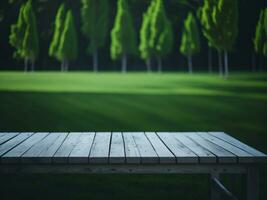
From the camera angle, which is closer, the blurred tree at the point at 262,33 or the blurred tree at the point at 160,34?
the blurred tree at the point at 262,33

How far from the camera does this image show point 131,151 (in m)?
3.36

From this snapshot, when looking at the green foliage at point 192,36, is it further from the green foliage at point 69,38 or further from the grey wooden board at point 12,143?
the grey wooden board at point 12,143

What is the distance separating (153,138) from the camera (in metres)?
4.21

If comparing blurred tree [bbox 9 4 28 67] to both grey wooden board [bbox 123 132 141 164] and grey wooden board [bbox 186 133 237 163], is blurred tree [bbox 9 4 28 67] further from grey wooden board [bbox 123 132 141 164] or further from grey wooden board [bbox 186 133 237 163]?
grey wooden board [bbox 186 133 237 163]

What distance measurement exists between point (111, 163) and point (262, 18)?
7.82 m

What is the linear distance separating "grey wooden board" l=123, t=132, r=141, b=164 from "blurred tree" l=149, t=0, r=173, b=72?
22728mm

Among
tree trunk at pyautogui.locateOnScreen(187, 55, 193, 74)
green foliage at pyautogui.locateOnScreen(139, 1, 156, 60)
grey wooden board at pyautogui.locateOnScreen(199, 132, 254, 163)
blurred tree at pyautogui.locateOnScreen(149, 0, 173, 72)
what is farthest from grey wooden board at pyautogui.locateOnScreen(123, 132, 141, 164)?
green foliage at pyautogui.locateOnScreen(139, 1, 156, 60)

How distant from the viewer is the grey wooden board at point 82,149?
3111mm

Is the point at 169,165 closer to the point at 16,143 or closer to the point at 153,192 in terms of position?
the point at 16,143

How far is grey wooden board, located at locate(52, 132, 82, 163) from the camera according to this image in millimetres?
3117

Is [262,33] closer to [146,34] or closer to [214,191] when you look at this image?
[214,191]

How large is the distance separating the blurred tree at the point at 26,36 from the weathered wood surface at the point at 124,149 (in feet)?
23.6

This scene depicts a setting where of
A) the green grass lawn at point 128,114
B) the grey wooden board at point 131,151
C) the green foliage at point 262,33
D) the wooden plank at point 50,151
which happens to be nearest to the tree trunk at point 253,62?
the green grass lawn at point 128,114

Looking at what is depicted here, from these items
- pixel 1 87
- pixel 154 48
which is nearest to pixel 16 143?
pixel 1 87
